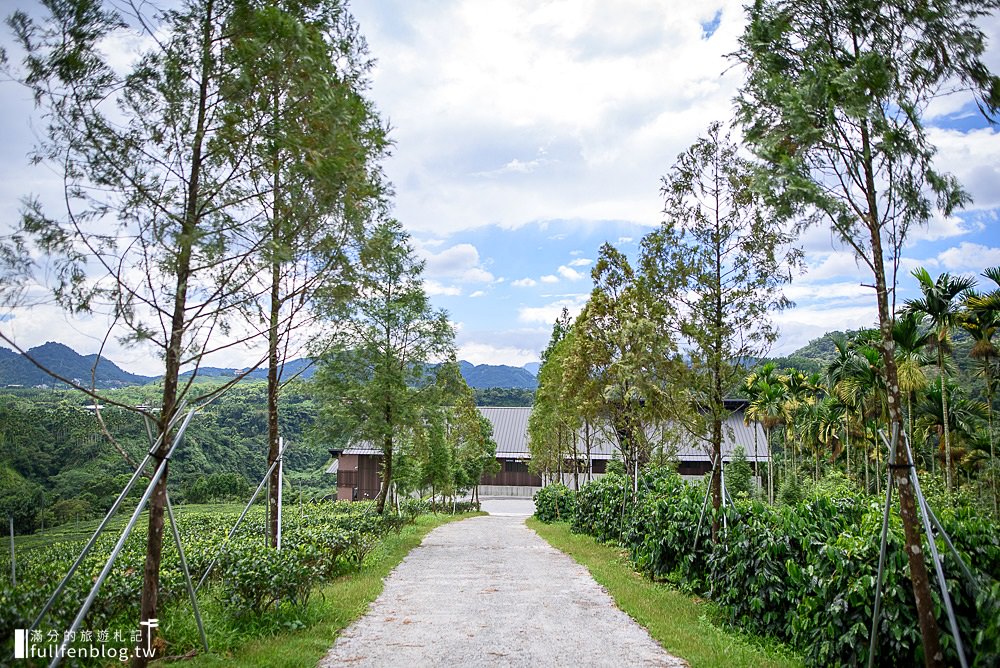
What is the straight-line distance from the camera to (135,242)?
483 centimetres

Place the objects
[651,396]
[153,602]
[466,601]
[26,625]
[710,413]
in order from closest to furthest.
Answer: [26,625]
[153,602]
[466,601]
[710,413]
[651,396]

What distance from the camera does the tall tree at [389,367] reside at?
51.6 feet

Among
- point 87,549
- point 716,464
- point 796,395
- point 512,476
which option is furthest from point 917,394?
point 512,476

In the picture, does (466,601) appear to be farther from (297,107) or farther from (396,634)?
(297,107)

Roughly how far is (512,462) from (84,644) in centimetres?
4173

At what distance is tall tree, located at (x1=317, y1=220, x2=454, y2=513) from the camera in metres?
15.7

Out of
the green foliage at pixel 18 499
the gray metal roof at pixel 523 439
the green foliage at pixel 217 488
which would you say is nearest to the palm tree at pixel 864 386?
the gray metal roof at pixel 523 439

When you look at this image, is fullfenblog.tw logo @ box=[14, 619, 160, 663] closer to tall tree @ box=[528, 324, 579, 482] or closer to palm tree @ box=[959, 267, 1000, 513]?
tall tree @ box=[528, 324, 579, 482]

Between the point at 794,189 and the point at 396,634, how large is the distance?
5.56 meters

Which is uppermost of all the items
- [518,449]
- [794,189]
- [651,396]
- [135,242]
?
[794,189]

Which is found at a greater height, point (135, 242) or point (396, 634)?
point (135, 242)

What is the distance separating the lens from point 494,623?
703 centimetres

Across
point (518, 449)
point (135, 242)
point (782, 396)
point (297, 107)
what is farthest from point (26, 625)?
point (518, 449)

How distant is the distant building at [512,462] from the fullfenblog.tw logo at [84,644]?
3203 cm
